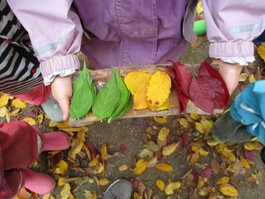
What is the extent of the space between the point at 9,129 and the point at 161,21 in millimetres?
772

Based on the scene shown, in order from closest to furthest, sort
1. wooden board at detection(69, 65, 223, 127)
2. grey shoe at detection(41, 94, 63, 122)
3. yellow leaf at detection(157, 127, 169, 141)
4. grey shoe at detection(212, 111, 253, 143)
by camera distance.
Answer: wooden board at detection(69, 65, 223, 127), grey shoe at detection(212, 111, 253, 143), grey shoe at detection(41, 94, 63, 122), yellow leaf at detection(157, 127, 169, 141)

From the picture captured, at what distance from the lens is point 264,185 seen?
1.67 m

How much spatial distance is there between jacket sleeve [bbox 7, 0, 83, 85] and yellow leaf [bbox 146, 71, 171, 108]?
27 cm

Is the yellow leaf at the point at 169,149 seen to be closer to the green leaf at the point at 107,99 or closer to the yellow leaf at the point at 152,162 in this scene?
the yellow leaf at the point at 152,162

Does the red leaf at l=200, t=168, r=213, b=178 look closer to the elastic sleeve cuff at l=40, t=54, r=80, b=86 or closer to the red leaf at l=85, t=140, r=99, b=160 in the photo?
the red leaf at l=85, t=140, r=99, b=160

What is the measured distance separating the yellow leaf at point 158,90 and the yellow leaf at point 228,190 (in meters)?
0.85

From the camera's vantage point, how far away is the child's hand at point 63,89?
96cm

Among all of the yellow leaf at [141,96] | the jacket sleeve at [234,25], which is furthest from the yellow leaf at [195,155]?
the jacket sleeve at [234,25]

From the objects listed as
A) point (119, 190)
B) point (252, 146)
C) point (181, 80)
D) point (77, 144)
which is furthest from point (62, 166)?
point (252, 146)

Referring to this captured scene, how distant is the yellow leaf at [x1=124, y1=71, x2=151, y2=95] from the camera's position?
1082 mm

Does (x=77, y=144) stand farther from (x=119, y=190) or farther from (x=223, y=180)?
(x=223, y=180)

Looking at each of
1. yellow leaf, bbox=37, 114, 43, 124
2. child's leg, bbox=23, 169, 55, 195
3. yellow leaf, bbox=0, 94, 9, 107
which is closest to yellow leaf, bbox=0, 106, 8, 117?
yellow leaf, bbox=0, 94, 9, 107

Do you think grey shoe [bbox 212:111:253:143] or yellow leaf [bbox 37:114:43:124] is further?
yellow leaf [bbox 37:114:43:124]

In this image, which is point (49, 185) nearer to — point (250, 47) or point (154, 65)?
point (154, 65)
